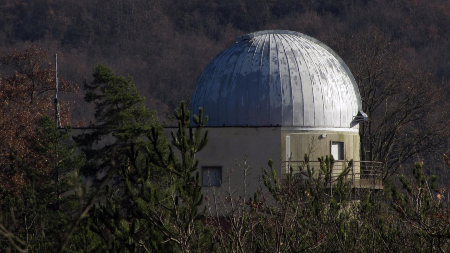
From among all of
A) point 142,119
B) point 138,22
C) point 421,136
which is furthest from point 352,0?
point 142,119

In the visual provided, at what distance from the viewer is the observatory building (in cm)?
2872

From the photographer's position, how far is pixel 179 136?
44.3 ft

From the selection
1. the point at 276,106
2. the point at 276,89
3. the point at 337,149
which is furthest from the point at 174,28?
the point at 276,106

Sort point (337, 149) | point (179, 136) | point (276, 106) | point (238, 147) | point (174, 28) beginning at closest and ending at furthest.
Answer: point (179, 136) → point (238, 147) → point (276, 106) → point (337, 149) → point (174, 28)

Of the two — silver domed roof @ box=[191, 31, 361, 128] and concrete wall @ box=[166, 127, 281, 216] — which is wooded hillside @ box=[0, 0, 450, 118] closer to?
silver domed roof @ box=[191, 31, 361, 128]

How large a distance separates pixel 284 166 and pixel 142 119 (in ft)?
17.0

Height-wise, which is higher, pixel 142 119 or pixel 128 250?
pixel 142 119

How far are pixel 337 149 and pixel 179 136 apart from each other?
18706 millimetres

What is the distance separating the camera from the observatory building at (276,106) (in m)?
28.7

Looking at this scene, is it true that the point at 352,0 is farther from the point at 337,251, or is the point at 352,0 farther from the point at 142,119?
the point at 337,251

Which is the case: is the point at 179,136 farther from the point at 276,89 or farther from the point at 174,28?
the point at 174,28

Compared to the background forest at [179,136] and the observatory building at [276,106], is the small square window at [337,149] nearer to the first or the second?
the observatory building at [276,106]

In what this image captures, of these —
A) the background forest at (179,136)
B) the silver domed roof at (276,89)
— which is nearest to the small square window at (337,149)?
the silver domed roof at (276,89)

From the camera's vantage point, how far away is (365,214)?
1623 centimetres
